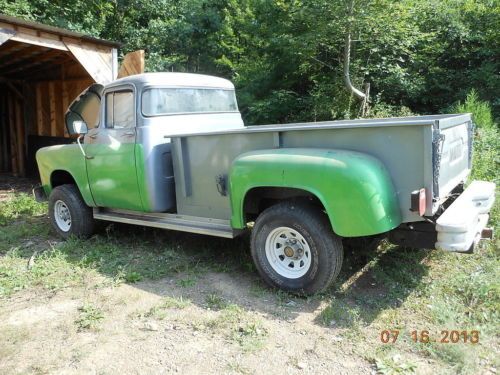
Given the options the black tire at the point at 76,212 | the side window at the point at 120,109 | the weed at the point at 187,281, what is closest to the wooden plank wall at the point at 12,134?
the black tire at the point at 76,212

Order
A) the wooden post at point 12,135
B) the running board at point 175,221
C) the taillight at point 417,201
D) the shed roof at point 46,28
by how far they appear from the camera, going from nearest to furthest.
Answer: the taillight at point 417,201 < the running board at point 175,221 < the shed roof at point 46,28 < the wooden post at point 12,135

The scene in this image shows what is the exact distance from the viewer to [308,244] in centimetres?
385

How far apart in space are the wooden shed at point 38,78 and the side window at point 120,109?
3.38m

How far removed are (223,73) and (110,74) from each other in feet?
23.5

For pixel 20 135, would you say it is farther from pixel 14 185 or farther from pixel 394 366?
pixel 394 366

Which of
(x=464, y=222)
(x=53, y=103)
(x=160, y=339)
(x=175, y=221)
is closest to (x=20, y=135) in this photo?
(x=53, y=103)

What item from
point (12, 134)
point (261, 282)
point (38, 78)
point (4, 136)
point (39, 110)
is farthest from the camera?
point (4, 136)

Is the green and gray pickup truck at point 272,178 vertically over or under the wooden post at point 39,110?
under

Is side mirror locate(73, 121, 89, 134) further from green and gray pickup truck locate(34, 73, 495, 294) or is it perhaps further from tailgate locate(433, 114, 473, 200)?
tailgate locate(433, 114, 473, 200)

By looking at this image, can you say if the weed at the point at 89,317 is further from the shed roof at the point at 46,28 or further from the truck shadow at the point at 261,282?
the shed roof at the point at 46,28

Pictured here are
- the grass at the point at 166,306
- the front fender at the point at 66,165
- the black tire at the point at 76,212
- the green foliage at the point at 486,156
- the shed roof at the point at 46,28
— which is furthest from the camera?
the shed roof at the point at 46,28

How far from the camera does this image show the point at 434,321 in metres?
3.54

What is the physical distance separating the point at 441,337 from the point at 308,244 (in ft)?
4.04

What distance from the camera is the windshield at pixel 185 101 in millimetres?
5141
